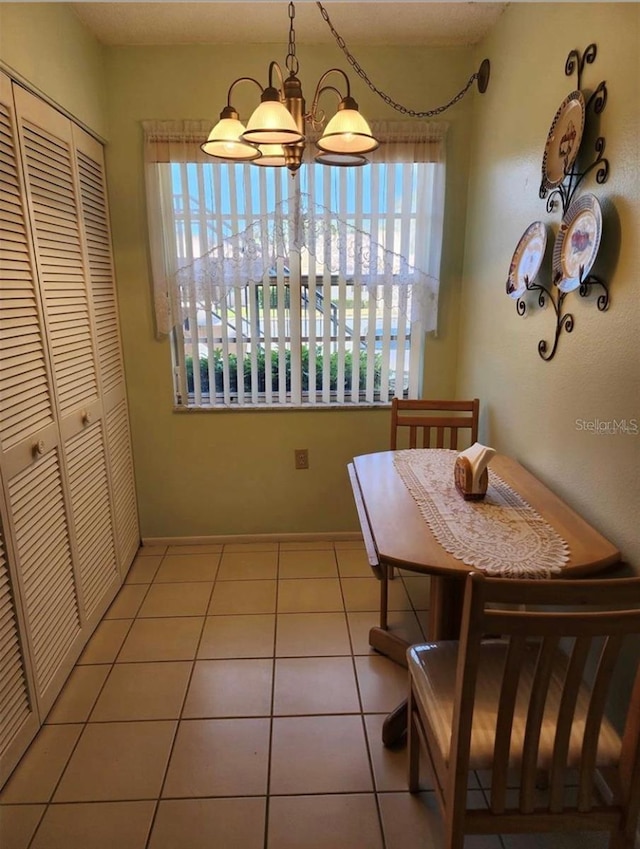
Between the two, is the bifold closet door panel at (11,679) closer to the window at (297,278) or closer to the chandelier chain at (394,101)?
the window at (297,278)

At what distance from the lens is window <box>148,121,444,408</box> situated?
2518mm

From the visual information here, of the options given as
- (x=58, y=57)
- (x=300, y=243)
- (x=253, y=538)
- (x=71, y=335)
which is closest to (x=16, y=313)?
(x=71, y=335)

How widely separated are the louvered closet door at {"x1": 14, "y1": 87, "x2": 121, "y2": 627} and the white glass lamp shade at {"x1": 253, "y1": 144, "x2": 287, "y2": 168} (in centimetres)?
81

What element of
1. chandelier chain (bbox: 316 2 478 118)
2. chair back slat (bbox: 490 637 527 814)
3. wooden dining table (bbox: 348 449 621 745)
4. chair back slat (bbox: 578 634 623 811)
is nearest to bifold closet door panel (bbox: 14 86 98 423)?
wooden dining table (bbox: 348 449 621 745)

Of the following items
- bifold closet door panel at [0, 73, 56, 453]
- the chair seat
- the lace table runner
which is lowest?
the chair seat

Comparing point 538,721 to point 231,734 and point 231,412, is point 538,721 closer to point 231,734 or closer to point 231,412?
point 231,734

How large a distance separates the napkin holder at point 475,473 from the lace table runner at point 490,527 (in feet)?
0.09

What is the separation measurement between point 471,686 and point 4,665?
1.36 m

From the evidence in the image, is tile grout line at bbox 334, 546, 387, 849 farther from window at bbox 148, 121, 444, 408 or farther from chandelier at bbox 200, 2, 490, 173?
chandelier at bbox 200, 2, 490, 173

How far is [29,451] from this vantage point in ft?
5.44

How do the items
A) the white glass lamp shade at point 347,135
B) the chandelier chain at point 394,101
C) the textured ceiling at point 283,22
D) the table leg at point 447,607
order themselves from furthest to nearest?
the chandelier chain at point 394,101, the textured ceiling at point 283,22, the table leg at point 447,607, the white glass lamp shade at point 347,135

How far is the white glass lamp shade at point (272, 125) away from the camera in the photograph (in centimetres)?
125

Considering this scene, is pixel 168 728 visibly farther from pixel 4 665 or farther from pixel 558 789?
pixel 558 789

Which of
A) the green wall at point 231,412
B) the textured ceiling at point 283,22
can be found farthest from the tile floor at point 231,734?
the textured ceiling at point 283,22
